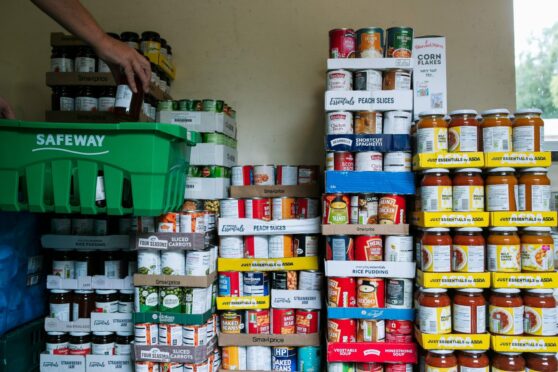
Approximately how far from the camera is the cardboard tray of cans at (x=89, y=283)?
2.24 meters

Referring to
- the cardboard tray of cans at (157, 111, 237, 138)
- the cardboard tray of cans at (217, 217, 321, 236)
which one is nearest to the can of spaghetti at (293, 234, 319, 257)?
the cardboard tray of cans at (217, 217, 321, 236)

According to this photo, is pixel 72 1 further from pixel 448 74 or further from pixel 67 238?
pixel 448 74

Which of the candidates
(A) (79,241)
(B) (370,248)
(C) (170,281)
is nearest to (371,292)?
(B) (370,248)

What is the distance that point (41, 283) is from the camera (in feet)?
7.74

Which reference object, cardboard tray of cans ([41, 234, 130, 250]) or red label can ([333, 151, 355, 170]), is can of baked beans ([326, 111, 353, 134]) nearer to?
red label can ([333, 151, 355, 170])

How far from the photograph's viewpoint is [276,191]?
2.46m

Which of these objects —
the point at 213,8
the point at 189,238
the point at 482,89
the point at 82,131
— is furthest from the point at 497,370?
the point at 213,8

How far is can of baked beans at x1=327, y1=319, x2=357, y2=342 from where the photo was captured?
2.08 m

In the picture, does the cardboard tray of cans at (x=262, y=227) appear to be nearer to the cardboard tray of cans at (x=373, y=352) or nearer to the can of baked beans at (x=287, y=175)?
the can of baked beans at (x=287, y=175)

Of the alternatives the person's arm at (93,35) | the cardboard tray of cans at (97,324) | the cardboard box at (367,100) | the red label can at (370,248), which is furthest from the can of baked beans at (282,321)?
the person's arm at (93,35)

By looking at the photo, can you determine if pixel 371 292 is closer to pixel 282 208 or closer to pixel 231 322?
pixel 282 208

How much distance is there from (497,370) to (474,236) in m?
0.55

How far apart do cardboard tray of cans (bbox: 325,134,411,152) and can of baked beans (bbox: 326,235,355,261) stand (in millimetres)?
410

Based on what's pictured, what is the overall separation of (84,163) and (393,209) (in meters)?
1.31
